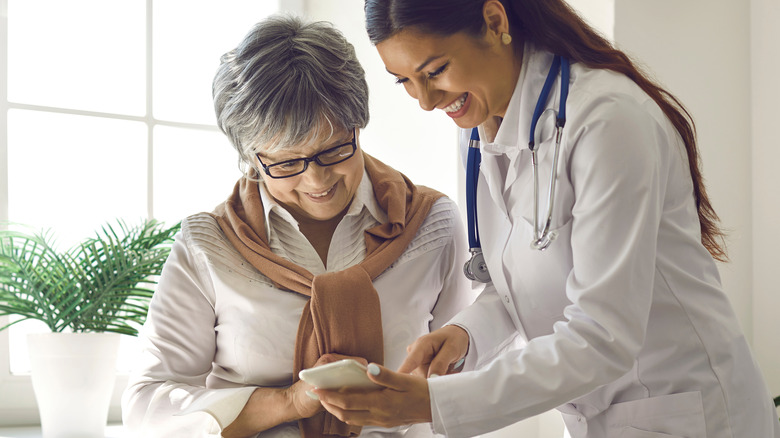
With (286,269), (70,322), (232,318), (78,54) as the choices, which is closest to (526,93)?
(286,269)

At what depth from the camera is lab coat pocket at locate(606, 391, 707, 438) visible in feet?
4.14

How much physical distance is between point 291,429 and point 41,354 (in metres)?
0.72

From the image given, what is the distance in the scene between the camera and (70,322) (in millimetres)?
2039

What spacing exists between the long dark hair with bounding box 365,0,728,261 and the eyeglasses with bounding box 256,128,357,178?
395mm

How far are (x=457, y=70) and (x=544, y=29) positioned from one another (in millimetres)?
170

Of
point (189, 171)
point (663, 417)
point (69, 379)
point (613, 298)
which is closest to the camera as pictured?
point (613, 298)

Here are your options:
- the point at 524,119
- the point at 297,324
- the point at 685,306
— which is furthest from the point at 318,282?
the point at 685,306

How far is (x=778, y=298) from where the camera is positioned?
2.35 meters

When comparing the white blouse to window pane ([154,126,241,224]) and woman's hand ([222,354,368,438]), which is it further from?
window pane ([154,126,241,224])

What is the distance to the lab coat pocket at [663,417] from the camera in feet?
4.14

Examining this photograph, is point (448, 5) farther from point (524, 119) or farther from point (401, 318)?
point (401, 318)

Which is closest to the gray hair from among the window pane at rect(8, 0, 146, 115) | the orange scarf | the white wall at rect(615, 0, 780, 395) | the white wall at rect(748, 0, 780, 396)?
the orange scarf

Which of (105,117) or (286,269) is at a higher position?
(105,117)

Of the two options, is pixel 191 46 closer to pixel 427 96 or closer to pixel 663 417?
pixel 427 96
